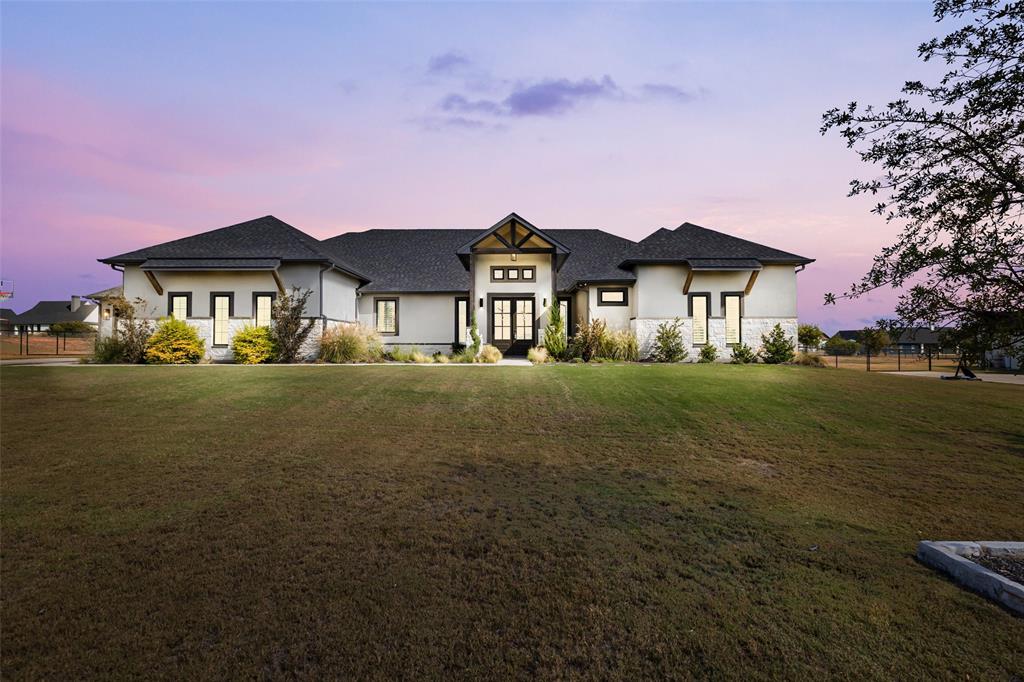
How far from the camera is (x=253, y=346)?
66.3 feet

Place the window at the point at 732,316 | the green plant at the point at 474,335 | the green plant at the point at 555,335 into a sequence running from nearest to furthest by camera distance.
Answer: the green plant at the point at 555,335, the green plant at the point at 474,335, the window at the point at 732,316

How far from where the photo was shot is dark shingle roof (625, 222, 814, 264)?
2277 centimetres

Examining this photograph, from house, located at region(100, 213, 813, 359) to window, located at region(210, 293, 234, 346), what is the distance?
0.04 meters

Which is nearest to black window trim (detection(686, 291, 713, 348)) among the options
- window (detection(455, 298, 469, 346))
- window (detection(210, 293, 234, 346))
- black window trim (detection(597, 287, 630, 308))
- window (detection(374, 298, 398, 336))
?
black window trim (detection(597, 287, 630, 308))

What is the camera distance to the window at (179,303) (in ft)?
72.1

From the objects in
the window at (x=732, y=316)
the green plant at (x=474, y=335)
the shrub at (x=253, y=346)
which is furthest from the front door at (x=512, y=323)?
the shrub at (x=253, y=346)

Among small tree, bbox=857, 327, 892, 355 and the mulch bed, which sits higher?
small tree, bbox=857, 327, 892, 355

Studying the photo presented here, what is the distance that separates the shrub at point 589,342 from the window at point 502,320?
378 centimetres

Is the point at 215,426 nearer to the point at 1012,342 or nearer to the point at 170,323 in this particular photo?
the point at 1012,342

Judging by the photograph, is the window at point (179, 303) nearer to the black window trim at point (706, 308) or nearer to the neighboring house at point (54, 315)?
the black window trim at point (706, 308)

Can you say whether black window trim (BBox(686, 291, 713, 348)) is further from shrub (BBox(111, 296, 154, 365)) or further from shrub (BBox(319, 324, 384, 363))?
shrub (BBox(111, 296, 154, 365))

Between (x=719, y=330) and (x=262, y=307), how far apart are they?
19734 millimetres

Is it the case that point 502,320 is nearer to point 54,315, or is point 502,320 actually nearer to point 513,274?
point 513,274

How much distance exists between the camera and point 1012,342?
15.0 ft
